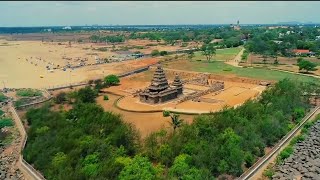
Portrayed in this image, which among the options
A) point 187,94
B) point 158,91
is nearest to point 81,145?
point 158,91

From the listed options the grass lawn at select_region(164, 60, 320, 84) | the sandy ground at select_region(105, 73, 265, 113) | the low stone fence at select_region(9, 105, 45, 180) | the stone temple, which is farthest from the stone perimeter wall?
the low stone fence at select_region(9, 105, 45, 180)

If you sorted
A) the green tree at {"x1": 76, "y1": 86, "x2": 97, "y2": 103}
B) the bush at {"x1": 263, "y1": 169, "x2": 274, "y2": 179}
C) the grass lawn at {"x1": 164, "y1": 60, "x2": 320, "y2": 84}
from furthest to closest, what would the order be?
the grass lawn at {"x1": 164, "y1": 60, "x2": 320, "y2": 84} < the green tree at {"x1": 76, "y1": 86, "x2": 97, "y2": 103} < the bush at {"x1": 263, "y1": 169, "x2": 274, "y2": 179}

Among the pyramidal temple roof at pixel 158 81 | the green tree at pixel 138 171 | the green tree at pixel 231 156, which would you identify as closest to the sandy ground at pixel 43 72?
the pyramidal temple roof at pixel 158 81

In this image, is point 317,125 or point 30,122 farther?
point 30,122

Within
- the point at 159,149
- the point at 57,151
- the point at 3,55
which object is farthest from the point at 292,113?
the point at 3,55

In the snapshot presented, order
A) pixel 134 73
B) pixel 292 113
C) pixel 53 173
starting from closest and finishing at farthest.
Result: pixel 53 173
pixel 292 113
pixel 134 73

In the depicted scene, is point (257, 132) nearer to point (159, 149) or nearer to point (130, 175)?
point (159, 149)

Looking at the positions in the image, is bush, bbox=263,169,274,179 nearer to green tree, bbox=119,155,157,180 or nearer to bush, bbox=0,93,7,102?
green tree, bbox=119,155,157,180
